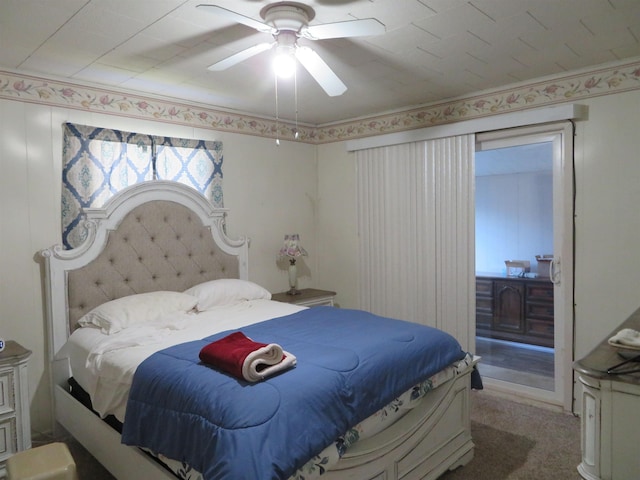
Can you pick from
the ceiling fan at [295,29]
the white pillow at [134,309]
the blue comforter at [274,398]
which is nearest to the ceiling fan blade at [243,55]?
the ceiling fan at [295,29]

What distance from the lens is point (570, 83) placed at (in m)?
2.99

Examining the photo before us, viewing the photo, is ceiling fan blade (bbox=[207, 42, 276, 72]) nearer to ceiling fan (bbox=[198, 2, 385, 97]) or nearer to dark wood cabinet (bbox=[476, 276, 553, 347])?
ceiling fan (bbox=[198, 2, 385, 97])

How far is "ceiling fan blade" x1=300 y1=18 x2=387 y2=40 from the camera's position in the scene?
5.72 feet

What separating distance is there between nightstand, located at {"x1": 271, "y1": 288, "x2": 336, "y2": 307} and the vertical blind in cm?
37

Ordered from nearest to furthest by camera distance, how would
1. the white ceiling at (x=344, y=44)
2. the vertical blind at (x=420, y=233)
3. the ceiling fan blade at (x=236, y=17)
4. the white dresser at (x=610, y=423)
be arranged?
the white dresser at (x=610, y=423)
the ceiling fan blade at (x=236, y=17)
the white ceiling at (x=344, y=44)
the vertical blind at (x=420, y=233)

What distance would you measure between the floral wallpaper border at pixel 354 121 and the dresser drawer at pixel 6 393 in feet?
5.49

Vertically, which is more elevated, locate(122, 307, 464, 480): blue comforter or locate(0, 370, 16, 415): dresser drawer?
locate(122, 307, 464, 480): blue comforter

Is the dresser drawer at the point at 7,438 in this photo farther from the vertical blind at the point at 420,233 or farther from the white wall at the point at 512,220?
the white wall at the point at 512,220

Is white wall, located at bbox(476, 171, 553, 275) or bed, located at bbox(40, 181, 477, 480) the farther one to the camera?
white wall, located at bbox(476, 171, 553, 275)

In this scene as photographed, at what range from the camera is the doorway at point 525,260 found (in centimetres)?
309

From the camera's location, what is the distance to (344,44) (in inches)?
94.0

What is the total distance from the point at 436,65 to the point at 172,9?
164 cm

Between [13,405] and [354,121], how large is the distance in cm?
347

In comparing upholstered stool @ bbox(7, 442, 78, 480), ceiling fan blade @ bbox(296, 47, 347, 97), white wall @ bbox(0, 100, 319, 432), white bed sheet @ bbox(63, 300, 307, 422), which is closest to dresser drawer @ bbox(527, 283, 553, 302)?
white bed sheet @ bbox(63, 300, 307, 422)
